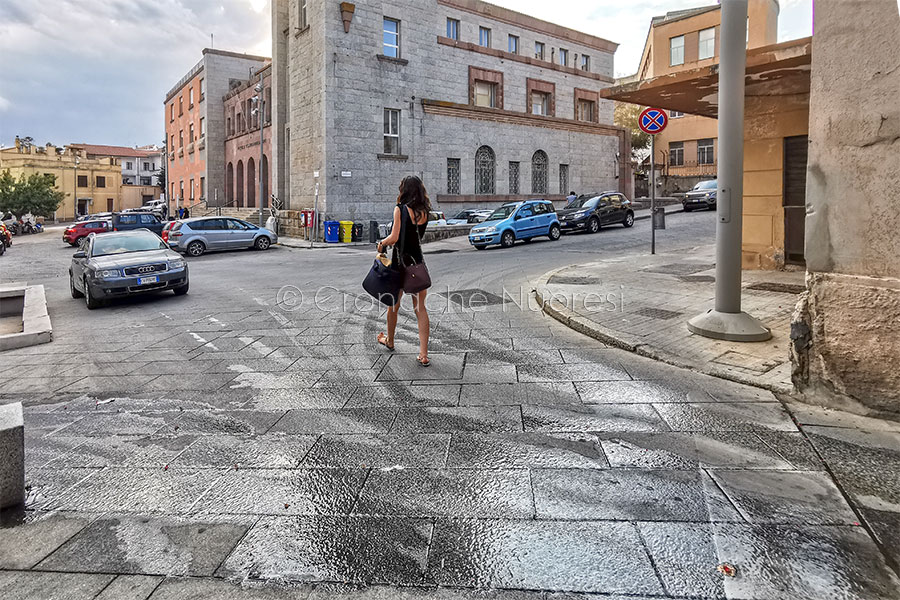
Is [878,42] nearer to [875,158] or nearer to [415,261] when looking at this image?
[875,158]

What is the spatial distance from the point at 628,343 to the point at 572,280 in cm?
495

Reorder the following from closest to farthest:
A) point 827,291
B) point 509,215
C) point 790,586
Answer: point 790,586 < point 827,291 < point 509,215

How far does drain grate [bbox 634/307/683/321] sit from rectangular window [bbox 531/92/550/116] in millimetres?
31348

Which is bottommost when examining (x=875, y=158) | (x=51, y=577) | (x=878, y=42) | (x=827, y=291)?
(x=51, y=577)

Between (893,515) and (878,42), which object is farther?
(878,42)

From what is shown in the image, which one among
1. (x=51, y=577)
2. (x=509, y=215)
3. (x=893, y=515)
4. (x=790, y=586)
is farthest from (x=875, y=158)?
(x=509, y=215)

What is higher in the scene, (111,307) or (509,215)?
(509,215)

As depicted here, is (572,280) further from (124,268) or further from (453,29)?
(453,29)

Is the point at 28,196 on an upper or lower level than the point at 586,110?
lower

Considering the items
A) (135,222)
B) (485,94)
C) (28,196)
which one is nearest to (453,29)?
(485,94)

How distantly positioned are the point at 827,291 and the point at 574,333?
325cm

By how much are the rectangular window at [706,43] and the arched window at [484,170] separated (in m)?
18.8

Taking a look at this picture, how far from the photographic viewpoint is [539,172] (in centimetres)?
3659

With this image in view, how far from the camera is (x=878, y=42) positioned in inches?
174
